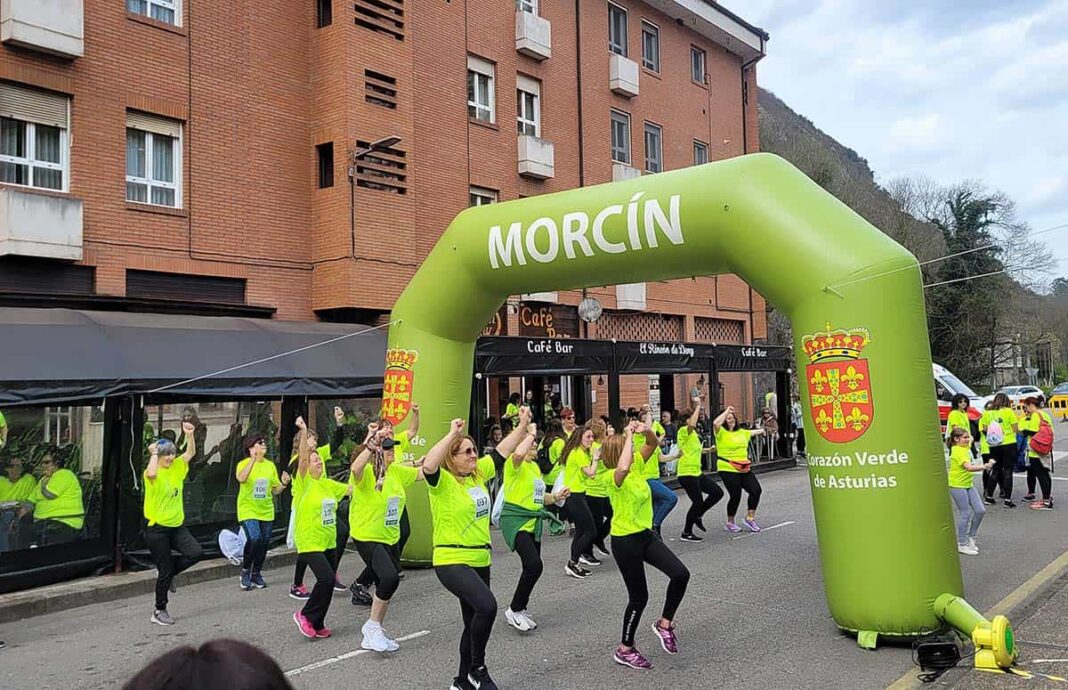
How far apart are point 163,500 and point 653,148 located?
1884 centimetres

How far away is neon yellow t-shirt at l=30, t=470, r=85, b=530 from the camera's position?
10094mm

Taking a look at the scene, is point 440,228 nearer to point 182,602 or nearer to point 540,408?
point 540,408

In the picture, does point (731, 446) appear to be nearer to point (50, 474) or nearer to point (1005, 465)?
point (1005, 465)

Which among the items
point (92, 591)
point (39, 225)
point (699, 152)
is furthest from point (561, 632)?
point (699, 152)

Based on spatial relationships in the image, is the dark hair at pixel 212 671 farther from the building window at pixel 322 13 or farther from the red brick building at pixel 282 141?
the building window at pixel 322 13

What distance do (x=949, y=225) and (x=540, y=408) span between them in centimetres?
3431

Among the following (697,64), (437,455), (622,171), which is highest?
(697,64)

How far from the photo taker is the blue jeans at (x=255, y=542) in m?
9.75

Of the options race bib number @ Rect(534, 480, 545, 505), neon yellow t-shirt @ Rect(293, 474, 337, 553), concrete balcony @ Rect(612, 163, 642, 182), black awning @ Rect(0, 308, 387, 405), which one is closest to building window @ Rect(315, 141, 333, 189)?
black awning @ Rect(0, 308, 387, 405)

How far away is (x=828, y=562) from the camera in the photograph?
722 cm

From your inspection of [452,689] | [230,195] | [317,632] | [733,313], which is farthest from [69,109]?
[733,313]

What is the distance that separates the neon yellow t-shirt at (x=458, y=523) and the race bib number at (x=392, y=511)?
1.60m

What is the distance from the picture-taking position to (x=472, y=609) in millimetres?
5930

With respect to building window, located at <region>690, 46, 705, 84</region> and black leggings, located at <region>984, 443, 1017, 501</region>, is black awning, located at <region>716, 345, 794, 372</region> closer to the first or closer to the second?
black leggings, located at <region>984, 443, 1017, 501</region>
